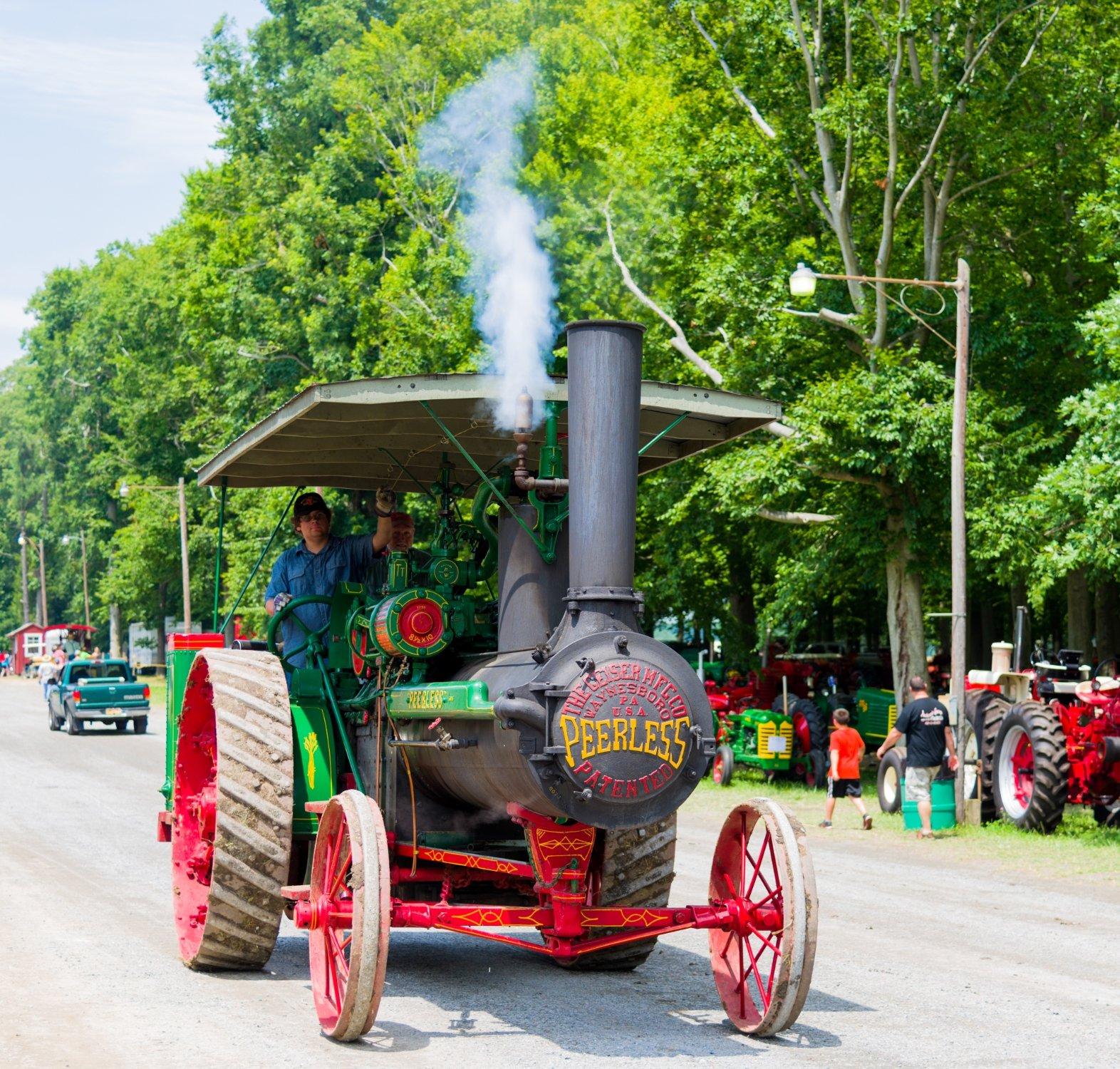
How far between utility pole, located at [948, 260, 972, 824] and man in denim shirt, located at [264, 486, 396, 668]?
9075mm

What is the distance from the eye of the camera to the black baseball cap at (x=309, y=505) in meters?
8.80

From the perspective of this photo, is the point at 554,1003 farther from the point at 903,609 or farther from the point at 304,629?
the point at 903,609

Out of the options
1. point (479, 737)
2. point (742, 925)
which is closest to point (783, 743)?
point (742, 925)

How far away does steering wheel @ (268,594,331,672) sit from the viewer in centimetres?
838

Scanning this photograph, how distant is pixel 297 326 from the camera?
4084cm

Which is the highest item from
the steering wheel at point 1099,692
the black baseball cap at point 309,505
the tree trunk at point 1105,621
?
the black baseball cap at point 309,505

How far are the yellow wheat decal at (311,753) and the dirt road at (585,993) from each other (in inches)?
36.6

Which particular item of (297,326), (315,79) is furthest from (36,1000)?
(315,79)

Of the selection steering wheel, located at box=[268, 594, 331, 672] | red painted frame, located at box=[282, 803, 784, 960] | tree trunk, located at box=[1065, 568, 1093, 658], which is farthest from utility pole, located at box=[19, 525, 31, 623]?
red painted frame, located at box=[282, 803, 784, 960]

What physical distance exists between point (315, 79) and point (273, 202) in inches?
140

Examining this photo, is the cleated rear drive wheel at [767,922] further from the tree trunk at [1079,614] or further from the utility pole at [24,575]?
the utility pole at [24,575]

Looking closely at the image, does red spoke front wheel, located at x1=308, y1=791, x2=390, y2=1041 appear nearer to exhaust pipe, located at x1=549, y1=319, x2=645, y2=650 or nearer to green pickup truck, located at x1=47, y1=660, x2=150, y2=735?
exhaust pipe, located at x1=549, y1=319, x2=645, y2=650

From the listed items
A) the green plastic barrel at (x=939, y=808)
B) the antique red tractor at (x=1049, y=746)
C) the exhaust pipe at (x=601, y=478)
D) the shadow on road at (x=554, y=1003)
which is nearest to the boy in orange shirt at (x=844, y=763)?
the green plastic barrel at (x=939, y=808)

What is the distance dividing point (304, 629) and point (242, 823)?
135 centimetres
